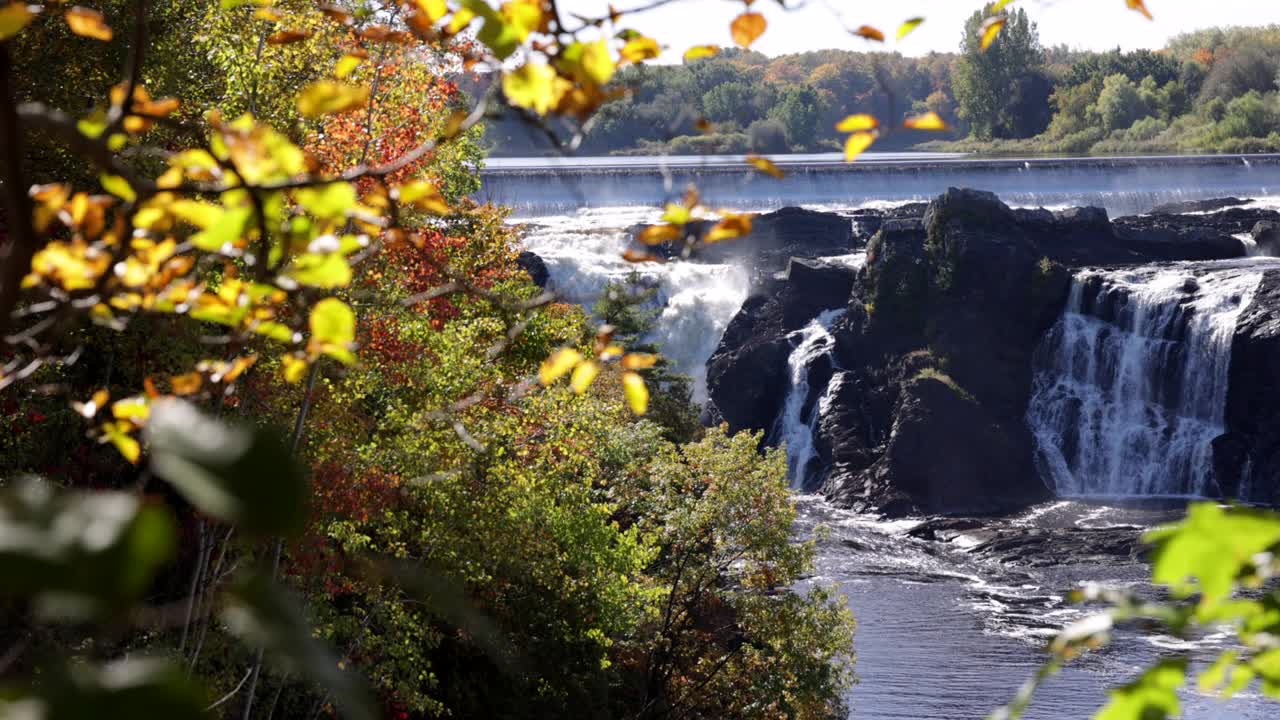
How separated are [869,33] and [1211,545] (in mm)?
1423

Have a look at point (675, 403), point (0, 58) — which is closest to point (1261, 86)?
point (675, 403)

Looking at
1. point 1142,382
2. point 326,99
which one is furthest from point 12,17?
point 1142,382

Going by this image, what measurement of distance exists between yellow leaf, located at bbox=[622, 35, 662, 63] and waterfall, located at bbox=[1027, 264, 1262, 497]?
36115 mm

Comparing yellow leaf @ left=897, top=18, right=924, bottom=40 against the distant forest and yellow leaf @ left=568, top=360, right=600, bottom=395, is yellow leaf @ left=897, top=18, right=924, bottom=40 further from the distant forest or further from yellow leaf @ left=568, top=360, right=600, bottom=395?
the distant forest

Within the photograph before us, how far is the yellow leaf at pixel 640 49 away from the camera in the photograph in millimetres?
2404

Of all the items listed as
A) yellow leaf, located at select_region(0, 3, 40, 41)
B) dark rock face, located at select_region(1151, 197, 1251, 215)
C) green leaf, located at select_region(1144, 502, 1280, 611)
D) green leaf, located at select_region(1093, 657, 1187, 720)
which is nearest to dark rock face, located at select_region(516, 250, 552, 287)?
dark rock face, located at select_region(1151, 197, 1251, 215)

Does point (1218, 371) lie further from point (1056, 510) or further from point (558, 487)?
point (558, 487)

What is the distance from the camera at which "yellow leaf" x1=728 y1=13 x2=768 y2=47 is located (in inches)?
99.1

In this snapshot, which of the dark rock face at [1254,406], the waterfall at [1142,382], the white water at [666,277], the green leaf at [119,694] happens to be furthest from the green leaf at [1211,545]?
the white water at [666,277]

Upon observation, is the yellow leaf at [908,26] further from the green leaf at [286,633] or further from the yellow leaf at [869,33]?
the green leaf at [286,633]

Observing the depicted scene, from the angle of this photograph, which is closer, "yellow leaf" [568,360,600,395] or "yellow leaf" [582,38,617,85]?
"yellow leaf" [582,38,617,85]

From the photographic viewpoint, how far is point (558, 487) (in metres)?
13.8

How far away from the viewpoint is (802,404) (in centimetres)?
4269

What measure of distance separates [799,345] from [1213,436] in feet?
43.2
